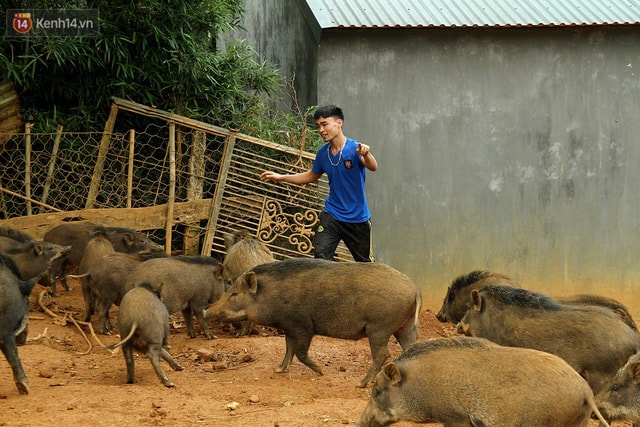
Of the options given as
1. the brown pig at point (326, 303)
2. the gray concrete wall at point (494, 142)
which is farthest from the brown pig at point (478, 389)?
the gray concrete wall at point (494, 142)

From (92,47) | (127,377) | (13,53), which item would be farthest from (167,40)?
(127,377)

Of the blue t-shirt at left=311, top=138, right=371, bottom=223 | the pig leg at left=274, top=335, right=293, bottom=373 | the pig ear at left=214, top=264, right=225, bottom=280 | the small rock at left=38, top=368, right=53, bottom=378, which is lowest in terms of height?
the small rock at left=38, top=368, right=53, bottom=378

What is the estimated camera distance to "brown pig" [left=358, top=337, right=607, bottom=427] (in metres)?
5.03

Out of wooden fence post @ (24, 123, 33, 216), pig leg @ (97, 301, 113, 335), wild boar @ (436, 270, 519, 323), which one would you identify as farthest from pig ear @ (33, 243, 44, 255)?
wild boar @ (436, 270, 519, 323)

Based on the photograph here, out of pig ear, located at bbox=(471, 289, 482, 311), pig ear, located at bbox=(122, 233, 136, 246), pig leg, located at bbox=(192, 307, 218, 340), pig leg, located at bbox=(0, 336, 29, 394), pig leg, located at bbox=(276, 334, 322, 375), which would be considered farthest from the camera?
pig ear, located at bbox=(122, 233, 136, 246)

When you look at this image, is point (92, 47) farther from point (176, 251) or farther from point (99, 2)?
point (176, 251)

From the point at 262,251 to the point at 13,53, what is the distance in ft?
11.2

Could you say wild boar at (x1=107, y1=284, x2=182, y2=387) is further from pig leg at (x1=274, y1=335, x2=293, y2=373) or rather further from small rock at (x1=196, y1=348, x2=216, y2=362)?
pig leg at (x1=274, y1=335, x2=293, y2=373)

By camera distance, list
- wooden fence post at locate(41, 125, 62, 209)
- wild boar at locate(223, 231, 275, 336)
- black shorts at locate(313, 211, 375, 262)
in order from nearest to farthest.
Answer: black shorts at locate(313, 211, 375, 262) < wild boar at locate(223, 231, 275, 336) < wooden fence post at locate(41, 125, 62, 209)

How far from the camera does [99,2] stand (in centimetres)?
1027

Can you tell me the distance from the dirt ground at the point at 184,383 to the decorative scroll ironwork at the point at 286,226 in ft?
4.05

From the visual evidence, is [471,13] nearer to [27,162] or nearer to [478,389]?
[27,162]

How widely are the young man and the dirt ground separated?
99cm

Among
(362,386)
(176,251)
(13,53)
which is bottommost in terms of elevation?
(362,386)
